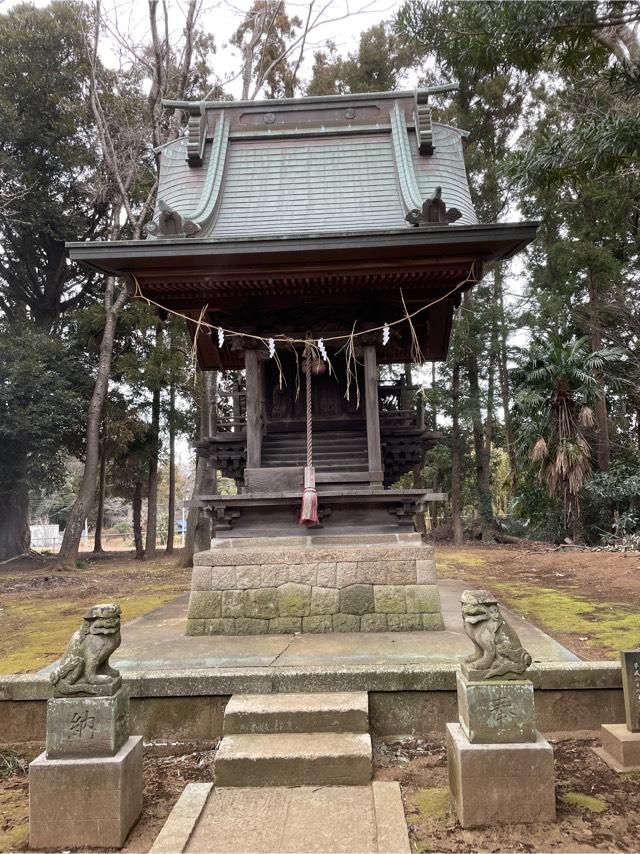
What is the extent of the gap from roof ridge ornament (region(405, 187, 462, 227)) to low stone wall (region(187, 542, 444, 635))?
3.31 m

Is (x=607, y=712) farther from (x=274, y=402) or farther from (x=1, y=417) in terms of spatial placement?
(x=1, y=417)

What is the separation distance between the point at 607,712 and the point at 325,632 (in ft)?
8.05

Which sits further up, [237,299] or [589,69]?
[589,69]

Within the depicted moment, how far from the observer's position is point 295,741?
3.28 meters

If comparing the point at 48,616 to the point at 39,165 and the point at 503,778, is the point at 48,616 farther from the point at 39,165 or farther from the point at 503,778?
the point at 39,165

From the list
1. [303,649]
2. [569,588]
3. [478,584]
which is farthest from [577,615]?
[303,649]

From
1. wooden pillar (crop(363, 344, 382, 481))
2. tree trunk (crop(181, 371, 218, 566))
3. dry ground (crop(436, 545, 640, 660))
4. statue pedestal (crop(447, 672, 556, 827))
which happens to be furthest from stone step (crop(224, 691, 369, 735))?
tree trunk (crop(181, 371, 218, 566))

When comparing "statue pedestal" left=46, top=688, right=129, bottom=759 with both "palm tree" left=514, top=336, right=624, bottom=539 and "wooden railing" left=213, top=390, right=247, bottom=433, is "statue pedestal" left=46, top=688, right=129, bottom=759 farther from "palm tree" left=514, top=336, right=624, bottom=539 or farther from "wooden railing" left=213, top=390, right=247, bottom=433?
"palm tree" left=514, top=336, right=624, bottom=539

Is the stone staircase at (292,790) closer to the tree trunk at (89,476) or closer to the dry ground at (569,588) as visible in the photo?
the dry ground at (569,588)

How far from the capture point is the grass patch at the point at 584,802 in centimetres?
279

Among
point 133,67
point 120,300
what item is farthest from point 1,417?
point 133,67

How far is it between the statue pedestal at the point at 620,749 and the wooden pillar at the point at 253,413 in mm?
3936

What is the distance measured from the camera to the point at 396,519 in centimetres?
574

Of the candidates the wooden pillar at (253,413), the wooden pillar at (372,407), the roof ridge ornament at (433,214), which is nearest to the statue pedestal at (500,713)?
the wooden pillar at (372,407)
